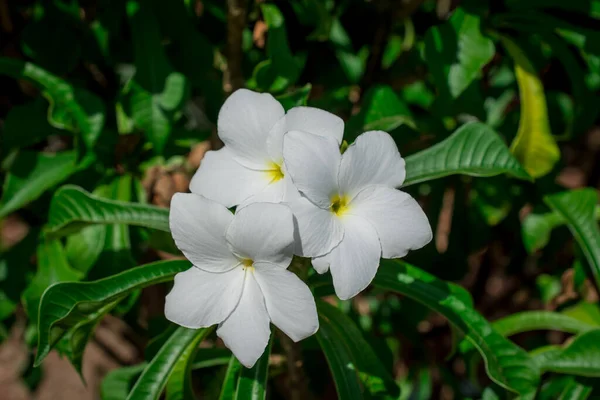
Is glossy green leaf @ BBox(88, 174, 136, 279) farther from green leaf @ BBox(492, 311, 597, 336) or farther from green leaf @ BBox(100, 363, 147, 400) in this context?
green leaf @ BBox(492, 311, 597, 336)

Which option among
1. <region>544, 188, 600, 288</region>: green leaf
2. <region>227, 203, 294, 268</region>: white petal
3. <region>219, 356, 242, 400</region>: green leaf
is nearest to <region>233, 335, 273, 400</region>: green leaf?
<region>219, 356, 242, 400</region>: green leaf

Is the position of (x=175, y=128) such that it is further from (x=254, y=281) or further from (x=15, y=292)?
(x=254, y=281)

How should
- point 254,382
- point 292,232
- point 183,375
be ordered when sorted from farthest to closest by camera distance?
point 183,375
point 254,382
point 292,232

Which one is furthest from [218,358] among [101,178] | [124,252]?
[101,178]

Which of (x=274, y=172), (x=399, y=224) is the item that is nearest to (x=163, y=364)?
(x=274, y=172)

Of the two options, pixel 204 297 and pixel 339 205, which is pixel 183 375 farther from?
pixel 339 205
